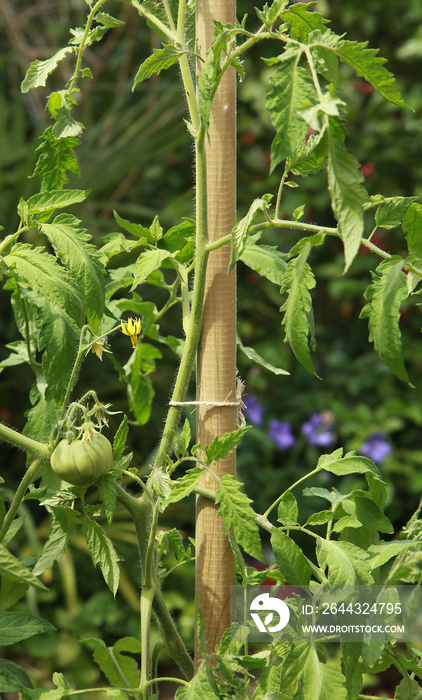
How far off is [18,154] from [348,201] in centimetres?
213

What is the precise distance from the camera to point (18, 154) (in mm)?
2393

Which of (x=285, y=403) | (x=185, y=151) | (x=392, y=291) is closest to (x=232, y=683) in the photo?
(x=392, y=291)

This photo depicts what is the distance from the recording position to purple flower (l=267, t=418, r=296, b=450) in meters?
2.30

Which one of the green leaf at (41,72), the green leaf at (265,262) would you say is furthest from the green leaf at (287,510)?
the green leaf at (41,72)

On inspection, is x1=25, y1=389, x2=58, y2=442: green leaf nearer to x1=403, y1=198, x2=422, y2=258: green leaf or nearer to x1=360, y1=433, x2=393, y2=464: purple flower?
x1=403, y1=198, x2=422, y2=258: green leaf

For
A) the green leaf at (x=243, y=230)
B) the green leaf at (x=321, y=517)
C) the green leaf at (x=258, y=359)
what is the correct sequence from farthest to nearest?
the green leaf at (x=258, y=359) → the green leaf at (x=321, y=517) → the green leaf at (x=243, y=230)

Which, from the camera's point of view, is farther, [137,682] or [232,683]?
[137,682]

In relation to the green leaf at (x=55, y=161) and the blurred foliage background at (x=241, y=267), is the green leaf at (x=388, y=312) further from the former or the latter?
the blurred foliage background at (x=241, y=267)

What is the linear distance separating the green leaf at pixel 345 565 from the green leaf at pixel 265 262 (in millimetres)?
276

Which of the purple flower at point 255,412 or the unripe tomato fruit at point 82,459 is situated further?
the purple flower at point 255,412

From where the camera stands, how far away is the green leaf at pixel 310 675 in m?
0.60

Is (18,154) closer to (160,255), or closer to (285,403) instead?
(285,403)

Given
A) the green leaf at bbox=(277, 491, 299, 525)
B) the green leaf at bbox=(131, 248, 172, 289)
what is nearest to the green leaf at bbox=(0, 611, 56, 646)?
the green leaf at bbox=(277, 491, 299, 525)

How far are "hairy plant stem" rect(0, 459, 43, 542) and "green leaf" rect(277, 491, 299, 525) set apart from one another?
0.77ft
